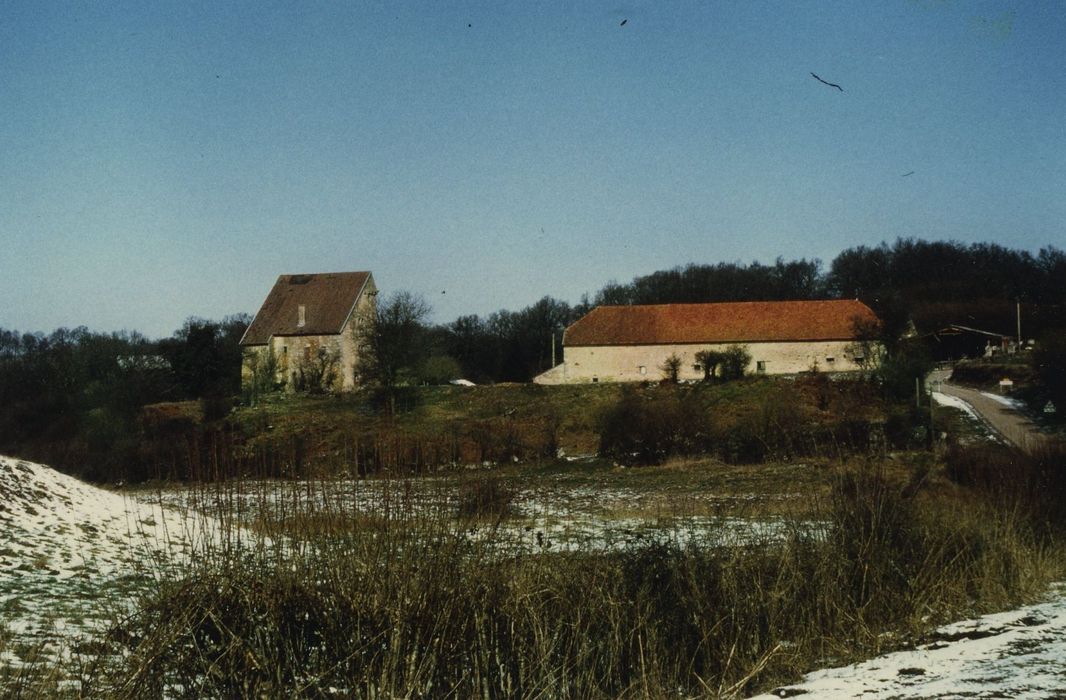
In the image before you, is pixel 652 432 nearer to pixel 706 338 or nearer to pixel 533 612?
pixel 706 338

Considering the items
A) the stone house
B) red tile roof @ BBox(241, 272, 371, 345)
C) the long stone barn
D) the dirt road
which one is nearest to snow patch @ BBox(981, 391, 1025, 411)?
the dirt road

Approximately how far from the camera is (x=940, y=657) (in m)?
7.65

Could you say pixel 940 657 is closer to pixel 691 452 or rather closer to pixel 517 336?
pixel 691 452

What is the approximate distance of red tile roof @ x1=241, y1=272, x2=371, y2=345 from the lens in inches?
2307

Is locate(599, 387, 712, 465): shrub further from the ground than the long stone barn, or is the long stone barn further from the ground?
the long stone barn

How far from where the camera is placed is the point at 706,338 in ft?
180

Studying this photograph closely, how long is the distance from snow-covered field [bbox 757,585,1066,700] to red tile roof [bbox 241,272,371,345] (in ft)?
171

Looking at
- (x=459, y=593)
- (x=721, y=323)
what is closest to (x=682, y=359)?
(x=721, y=323)

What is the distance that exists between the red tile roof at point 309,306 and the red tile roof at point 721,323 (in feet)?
50.1

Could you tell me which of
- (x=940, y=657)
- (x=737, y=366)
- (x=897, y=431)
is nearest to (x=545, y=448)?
(x=897, y=431)

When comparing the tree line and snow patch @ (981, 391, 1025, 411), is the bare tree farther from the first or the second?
snow patch @ (981, 391, 1025, 411)

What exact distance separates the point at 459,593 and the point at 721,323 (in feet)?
164

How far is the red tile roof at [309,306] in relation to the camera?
192 ft

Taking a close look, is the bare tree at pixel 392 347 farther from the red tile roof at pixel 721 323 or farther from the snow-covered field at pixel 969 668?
the snow-covered field at pixel 969 668
